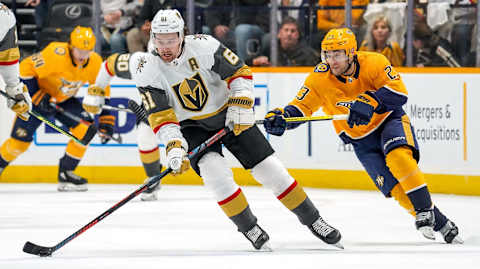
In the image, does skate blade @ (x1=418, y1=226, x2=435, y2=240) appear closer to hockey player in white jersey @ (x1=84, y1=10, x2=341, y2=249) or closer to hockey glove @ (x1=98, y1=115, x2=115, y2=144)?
hockey player in white jersey @ (x1=84, y1=10, x2=341, y2=249)

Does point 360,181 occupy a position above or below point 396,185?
below

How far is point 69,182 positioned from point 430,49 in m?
2.91

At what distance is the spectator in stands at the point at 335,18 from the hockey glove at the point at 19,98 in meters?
2.41

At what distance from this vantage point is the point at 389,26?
7492 millimetres

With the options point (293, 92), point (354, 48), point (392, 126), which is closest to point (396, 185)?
point (392, 126)

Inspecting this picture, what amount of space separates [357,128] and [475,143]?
2204mm

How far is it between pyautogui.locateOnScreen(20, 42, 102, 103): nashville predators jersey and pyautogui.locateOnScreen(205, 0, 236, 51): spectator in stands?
41.2 inches

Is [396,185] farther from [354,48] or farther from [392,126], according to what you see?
[354,48]

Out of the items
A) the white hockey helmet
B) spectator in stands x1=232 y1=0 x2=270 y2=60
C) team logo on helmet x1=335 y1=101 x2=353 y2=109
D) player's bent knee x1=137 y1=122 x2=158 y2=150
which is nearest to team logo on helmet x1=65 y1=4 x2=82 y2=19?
spectator in stands x1=232 y1=0 x2=270 y2=60

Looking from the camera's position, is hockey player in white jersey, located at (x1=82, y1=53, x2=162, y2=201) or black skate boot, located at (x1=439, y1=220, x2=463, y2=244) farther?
hockey player in white jersey, located at (x1=82, y1=53, x2=162, y2=201)

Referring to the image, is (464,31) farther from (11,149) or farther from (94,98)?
(11,149)

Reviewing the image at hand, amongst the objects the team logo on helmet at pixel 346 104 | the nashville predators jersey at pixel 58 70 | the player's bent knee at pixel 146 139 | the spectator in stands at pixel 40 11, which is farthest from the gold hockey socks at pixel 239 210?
the spectator in stands at pixel 40 11

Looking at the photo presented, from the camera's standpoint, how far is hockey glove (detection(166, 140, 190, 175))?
4.29 meters

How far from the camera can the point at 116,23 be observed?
820 cm
